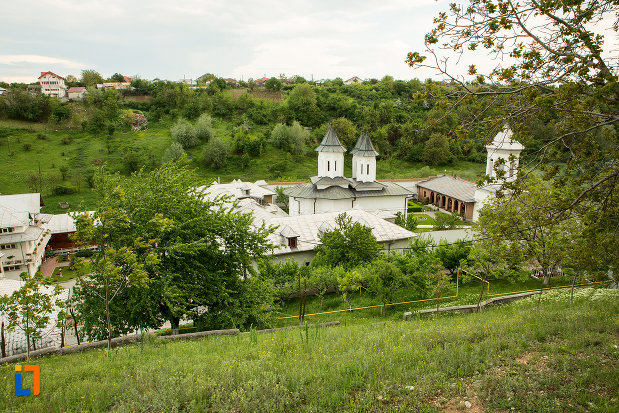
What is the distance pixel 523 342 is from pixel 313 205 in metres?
24.7

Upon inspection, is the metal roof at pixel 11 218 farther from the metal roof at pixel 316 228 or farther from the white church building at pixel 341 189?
the white church building at pixel 341 189

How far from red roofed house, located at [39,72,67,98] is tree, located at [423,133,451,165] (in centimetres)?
7265

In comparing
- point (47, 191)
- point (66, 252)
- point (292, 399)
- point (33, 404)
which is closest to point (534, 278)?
point (292, 399)

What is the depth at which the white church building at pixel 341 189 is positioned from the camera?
3147 centimetres

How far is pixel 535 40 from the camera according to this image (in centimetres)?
626

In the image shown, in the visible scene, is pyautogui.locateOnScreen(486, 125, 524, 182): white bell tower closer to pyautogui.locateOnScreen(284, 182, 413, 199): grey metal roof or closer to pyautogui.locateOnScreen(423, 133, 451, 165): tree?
pyautogui.locateOnScreen(284, 182, 413, 199): grey metal roof

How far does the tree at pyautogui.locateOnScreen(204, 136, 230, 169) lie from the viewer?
5328 cm

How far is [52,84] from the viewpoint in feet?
274

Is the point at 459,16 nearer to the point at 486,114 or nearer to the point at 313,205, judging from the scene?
the point at 486,114

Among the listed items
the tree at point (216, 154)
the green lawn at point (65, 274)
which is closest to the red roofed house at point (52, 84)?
the tree at point (216, 154)

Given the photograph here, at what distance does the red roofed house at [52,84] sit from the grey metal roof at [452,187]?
76.4 meters

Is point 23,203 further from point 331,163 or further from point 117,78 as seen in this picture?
point 117,78

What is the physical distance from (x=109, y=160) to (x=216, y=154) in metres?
14.1

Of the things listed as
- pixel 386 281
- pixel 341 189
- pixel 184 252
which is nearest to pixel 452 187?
pixel 341 189
